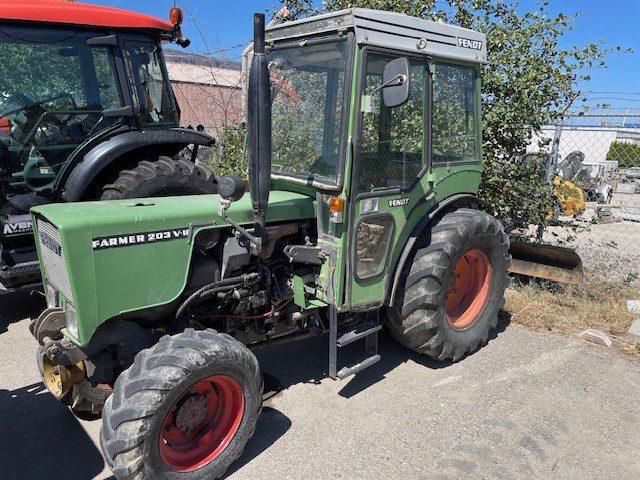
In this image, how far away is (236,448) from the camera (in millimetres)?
2768

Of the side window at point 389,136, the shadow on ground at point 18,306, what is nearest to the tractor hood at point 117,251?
the side window at point 389,136

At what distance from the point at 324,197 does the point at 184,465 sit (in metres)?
1.67

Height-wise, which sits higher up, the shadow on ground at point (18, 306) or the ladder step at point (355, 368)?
the ladder step at point (355, 368)

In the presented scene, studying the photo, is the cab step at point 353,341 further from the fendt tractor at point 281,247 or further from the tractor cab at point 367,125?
the tractor cab at point 367,125

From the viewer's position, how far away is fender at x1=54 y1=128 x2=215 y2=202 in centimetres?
440

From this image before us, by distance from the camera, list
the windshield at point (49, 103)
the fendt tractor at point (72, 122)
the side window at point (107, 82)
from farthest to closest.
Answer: the side window at point (107, 82)
the windshield at point (49, 103)
the fendt tractor at point (72, 122)

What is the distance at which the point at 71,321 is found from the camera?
2.68 metres

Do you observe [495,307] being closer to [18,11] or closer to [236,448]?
[236,448]

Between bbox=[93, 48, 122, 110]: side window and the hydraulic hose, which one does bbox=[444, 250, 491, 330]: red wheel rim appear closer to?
the hydraulic hose

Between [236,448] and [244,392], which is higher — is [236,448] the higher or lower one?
the lower one

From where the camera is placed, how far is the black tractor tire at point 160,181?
166 inches

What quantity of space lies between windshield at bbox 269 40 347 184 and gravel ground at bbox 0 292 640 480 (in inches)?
59.1

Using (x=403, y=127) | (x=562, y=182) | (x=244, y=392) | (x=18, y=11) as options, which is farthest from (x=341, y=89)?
(x=562, y=182)

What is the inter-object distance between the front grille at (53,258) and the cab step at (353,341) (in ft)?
4.94
